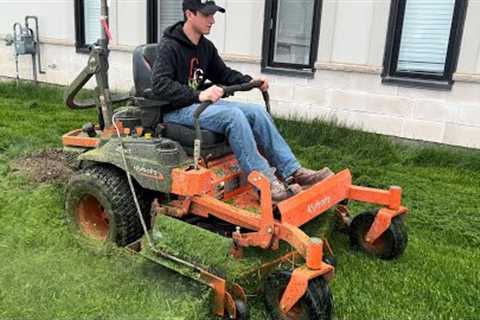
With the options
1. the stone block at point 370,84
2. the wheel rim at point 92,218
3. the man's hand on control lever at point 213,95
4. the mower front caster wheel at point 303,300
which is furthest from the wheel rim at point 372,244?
the stone block at point 370,84

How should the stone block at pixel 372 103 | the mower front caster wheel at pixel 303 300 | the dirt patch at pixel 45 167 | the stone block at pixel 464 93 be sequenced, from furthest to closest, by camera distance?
the stone block at pixel 372 103 → the stone block at pixel 464 93 → the dirt patch at pixel 45 167 → the mower front caster wheel at pixel 303 300

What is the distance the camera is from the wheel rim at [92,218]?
3.80 m

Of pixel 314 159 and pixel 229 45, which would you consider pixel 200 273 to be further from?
pixel 229 45

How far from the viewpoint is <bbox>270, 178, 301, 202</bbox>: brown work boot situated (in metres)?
3.22

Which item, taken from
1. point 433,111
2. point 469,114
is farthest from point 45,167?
point 469,114

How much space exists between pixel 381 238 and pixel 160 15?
590cm

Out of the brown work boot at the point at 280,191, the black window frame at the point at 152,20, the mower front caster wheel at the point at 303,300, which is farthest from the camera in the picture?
the black window frame at the point at 152,20

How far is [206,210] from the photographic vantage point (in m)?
3.28

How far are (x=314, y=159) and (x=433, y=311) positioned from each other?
9.43 ft

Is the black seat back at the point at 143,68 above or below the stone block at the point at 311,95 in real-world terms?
above

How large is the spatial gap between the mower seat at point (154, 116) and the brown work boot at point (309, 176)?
0.50 m

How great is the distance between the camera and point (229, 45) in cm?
A: 758

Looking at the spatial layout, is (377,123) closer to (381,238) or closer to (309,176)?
(381,238)

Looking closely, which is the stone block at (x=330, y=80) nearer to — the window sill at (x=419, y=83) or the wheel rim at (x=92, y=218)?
the window sill at (x=419, y=83)
